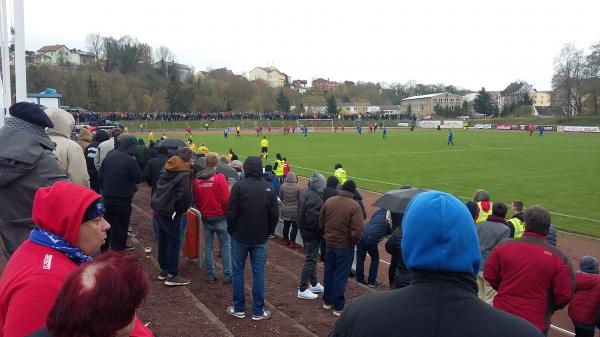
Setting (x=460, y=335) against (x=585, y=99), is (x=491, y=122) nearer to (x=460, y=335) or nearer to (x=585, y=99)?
(x=585, y=99)

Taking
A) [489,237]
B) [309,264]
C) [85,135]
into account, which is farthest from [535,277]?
[85,135]

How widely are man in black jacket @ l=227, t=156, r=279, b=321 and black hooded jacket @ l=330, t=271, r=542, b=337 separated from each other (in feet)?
14.3

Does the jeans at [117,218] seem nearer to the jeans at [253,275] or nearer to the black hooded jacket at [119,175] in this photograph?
the black hooded jacket at [119,175]

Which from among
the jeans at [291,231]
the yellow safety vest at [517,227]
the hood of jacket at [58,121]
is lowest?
the jeans at [291,231]

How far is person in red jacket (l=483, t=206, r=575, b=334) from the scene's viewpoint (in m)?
4.33

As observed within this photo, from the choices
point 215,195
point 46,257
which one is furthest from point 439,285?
point 215,195

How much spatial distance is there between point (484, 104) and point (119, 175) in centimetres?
11614

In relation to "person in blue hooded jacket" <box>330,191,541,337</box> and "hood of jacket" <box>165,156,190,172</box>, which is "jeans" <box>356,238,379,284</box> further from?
"person in blue hooded jacket" <box>330,191,541,337</box>

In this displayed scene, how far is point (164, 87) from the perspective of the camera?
8994 cm

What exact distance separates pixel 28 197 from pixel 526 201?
697 inches

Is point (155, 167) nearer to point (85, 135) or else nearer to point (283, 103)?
point (85, 135)

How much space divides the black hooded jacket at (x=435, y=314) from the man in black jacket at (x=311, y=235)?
5.37 m

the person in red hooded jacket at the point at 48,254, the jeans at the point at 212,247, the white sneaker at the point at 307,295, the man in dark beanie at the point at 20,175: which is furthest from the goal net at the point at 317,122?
the person in red hooded jacket at the point at 48,254

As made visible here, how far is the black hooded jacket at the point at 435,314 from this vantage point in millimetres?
1782
